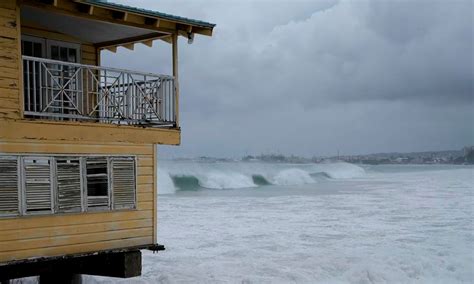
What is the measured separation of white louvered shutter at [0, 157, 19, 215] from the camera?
10.3m

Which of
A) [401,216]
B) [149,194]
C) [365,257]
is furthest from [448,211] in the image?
[149,194]

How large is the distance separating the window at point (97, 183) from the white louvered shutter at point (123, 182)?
176 mm

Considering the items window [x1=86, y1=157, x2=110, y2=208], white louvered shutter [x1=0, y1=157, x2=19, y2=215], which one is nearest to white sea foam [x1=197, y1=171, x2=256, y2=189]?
window [x1=86, y1=157, x2=110, y2=208]

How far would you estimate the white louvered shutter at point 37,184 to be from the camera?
34.5 ft

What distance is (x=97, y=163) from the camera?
11.5 meters

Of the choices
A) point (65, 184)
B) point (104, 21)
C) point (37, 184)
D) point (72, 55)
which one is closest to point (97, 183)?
point (65, 184)

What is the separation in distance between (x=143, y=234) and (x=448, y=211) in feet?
88.1

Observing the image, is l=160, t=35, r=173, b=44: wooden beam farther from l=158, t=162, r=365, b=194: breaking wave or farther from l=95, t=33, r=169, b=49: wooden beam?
l=158, t=162, r=365, b=194: breaking wave

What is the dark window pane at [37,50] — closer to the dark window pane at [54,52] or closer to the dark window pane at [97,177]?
the dark window pane at [54,52]

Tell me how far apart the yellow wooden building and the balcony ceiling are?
0.10 ft

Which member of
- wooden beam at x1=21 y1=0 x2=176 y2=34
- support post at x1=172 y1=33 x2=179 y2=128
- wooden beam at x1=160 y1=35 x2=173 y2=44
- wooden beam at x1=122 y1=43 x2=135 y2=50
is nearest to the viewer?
wooden beam at x1=21 y1=0 x2=176 y2=34

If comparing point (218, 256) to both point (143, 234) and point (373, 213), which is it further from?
point (373, 213)

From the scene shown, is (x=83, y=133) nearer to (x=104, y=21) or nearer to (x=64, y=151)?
(x=64, y=151)

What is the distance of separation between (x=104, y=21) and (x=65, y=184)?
11.0 ft
